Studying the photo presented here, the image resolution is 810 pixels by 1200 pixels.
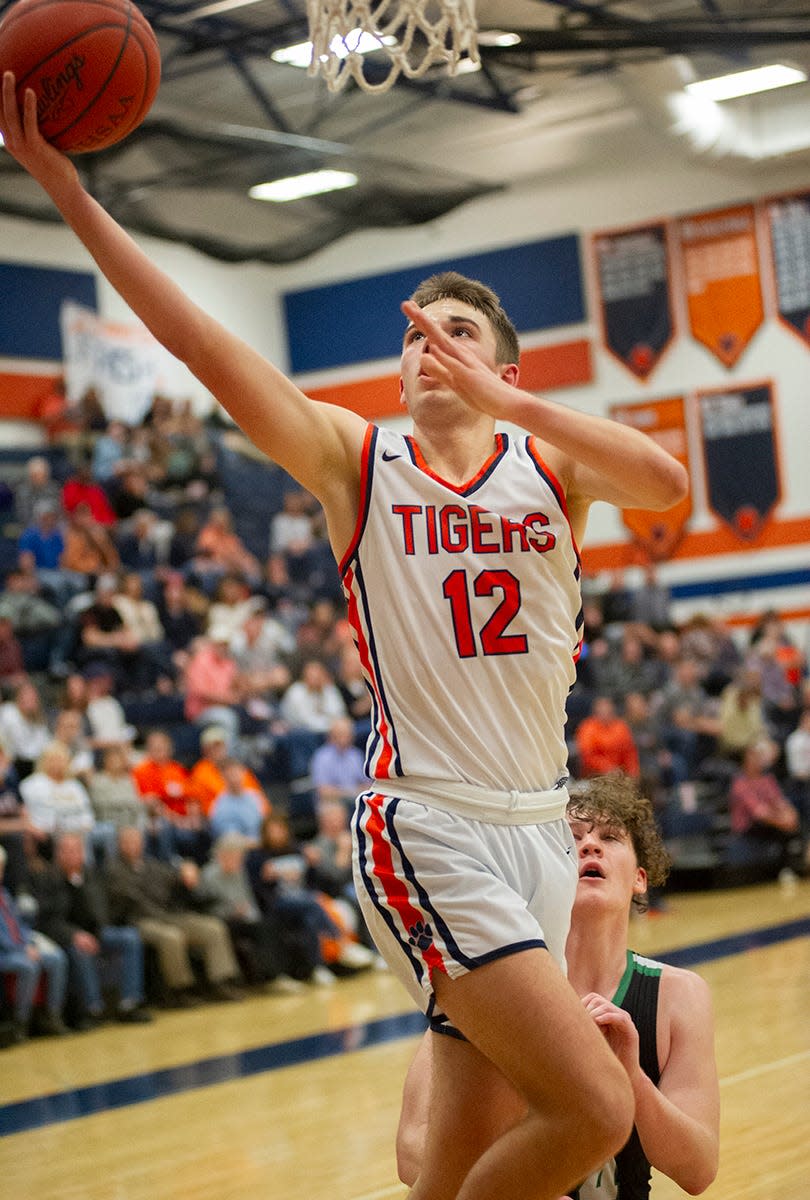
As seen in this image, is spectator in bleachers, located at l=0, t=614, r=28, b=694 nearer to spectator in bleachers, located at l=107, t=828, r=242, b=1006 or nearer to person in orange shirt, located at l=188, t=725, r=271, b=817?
person in orange shirt, located at l=188, t=725, r=271, b=817

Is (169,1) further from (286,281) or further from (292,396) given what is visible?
(292,396)

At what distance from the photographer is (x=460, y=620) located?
2748 mm

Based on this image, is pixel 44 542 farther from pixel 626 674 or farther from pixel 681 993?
pixel 681 993

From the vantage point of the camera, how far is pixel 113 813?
10.1 meters

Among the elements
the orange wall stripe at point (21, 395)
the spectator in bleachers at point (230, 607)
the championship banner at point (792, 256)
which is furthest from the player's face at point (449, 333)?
the championship banner at point (792, 256)

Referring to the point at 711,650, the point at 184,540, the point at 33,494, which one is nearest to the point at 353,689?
the point at 184,540

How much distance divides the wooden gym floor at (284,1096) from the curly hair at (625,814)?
5.94 ft

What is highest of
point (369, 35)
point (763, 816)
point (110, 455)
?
point (369, 35)

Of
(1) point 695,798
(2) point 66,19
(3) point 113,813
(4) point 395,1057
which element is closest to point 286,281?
(1) point 695,798

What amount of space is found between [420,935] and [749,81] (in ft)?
47.7

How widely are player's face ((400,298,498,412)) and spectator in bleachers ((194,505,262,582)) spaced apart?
1182cm

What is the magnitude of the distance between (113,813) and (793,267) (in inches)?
451

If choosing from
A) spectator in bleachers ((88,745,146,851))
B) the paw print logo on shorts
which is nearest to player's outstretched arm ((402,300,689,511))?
the paw print logo on shorts

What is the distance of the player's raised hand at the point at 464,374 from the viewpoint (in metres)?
2.55
